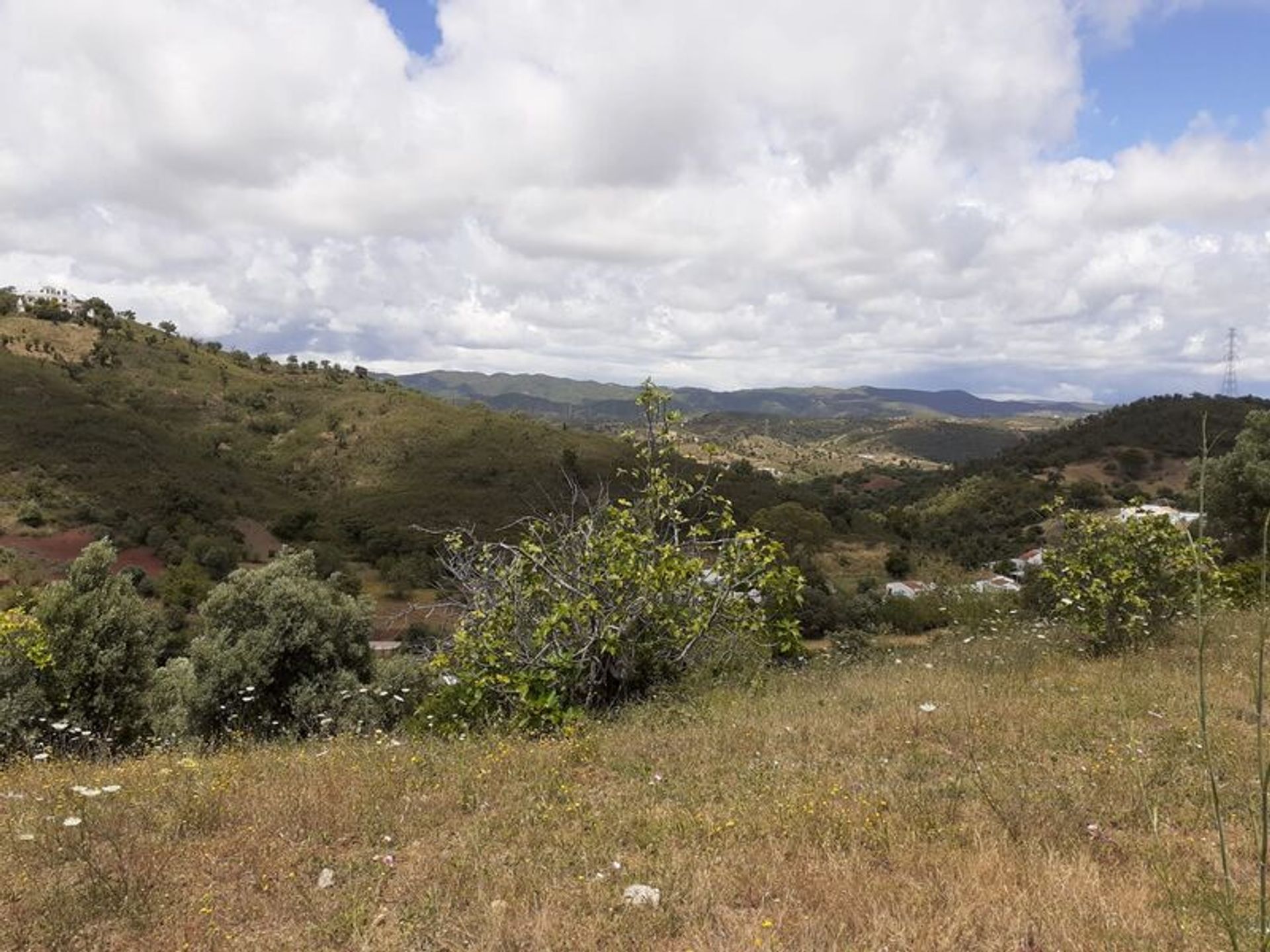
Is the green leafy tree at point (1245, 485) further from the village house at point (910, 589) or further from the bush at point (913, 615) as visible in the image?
the village house at point (910, 589)

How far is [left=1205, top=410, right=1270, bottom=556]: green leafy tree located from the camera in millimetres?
25359

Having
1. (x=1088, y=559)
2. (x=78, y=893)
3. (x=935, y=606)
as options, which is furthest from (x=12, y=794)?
(x=935, y=606)

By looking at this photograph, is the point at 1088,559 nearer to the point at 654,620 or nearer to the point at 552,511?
the point at 654,620

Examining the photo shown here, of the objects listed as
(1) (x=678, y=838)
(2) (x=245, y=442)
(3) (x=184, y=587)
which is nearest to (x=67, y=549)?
(3) (x=184, y=587)

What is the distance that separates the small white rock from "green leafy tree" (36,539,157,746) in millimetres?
13192

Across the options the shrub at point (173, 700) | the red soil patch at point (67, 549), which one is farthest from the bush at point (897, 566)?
the shrub at point (173, 700)

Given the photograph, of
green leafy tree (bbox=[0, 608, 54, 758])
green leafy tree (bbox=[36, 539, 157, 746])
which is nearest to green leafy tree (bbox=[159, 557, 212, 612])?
green leafy tree (bbox=[36, 539, 157, 746])

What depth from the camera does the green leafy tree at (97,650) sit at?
45.2ft

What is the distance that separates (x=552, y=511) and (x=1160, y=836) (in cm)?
687

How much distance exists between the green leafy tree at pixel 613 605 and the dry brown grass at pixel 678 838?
116 cm

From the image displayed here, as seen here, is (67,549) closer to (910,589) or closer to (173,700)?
(173,700)

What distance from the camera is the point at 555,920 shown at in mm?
3607

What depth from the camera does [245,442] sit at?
91.8 metres

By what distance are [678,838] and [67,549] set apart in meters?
63.0
